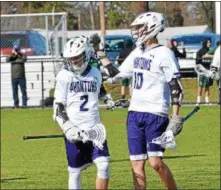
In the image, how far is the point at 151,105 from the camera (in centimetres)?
1038

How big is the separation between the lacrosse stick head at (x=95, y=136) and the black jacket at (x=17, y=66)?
1762 centimetres

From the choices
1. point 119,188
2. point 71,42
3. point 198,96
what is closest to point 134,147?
point 71,42

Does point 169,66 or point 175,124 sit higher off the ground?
point 169,66

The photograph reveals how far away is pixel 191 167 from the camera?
1538 cm

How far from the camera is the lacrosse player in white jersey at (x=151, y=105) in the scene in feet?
33.8

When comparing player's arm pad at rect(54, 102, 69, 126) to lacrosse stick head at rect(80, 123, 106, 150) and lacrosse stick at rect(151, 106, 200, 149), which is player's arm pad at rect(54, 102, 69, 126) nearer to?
lacrosse stick head at rect(80, 123, 106, 150)

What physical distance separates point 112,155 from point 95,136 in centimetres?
766

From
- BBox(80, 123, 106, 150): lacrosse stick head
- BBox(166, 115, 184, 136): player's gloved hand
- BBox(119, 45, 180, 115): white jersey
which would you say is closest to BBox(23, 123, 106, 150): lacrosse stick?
BBox(80, 123, 106, 150): lacrosse stick head

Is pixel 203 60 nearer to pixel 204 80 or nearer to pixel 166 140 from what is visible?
pixel 204 80

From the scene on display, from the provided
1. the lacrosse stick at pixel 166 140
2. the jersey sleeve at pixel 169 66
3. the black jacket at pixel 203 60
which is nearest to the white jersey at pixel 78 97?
the lacrosse stick at pixel 166 140

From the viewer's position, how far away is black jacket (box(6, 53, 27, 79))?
90.8ft

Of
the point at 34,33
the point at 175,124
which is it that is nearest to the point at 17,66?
the point at 34,33

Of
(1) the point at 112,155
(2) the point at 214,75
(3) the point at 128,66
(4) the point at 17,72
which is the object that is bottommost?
(1) the point at 112,155

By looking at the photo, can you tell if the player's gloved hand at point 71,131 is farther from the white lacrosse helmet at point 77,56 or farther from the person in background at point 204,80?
the person in background at point 204,80
